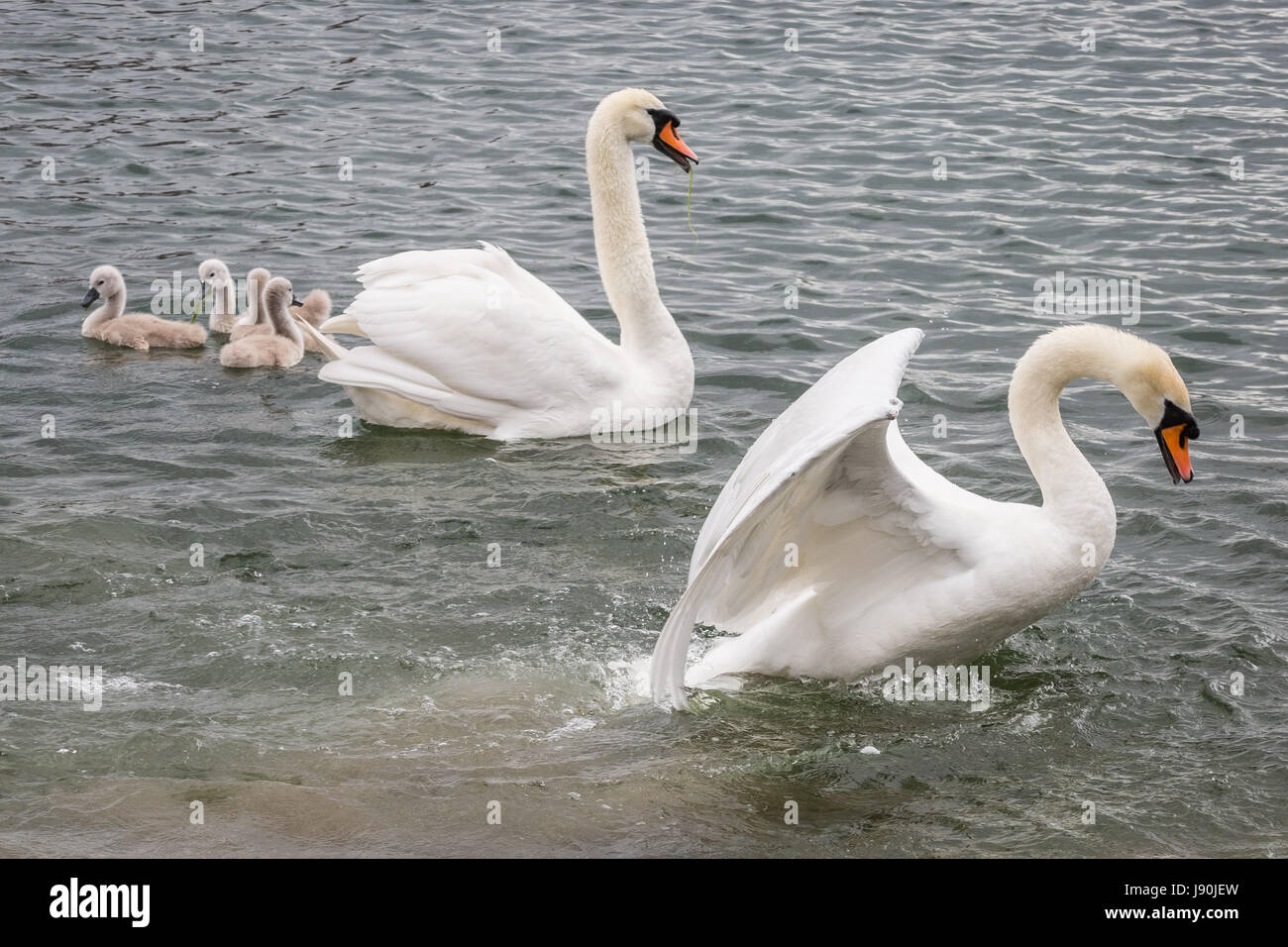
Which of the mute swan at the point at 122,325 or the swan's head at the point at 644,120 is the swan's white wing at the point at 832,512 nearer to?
the swan's head at the point at 644,120

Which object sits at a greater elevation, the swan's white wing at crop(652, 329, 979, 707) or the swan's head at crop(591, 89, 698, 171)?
the swan's head at crop(591, 89, 698, 171)

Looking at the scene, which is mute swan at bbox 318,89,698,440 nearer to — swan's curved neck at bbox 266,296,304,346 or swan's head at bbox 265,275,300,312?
swan's curved neck at bbox 266,296,304,346

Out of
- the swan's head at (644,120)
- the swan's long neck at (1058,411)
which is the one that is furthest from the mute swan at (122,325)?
the swan's long neck at (1058,411)

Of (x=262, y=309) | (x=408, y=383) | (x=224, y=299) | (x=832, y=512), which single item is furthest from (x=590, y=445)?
(x=832, y=512)

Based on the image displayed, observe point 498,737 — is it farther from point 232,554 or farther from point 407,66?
point 407,66

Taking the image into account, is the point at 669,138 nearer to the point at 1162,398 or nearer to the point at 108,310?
the point at 108,310

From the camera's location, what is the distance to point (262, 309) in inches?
375

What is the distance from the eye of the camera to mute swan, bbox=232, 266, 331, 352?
9.49m

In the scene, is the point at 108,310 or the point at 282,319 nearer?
the point at 282,319

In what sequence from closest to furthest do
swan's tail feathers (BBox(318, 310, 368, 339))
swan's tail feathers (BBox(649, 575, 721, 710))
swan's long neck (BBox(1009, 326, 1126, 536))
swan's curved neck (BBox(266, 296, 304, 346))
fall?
swan's tail feathers (BBox(649, 575, 721, 710)), swan's long neck (BBox(1009, 326, 1126, 536)), swan's tail feathers (BBox(318, 310, 368, 339)), swan's curved neck (BBox(266, 296, 304, 346))

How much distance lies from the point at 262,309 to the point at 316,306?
0.32 metres

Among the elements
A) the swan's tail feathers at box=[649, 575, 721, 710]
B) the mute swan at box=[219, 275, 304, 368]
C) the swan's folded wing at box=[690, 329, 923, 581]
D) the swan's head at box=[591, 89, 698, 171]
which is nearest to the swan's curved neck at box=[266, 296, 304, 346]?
the mute swan at box=[219, 275, 304, 368]

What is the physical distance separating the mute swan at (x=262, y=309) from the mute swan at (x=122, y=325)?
295 millimetres
